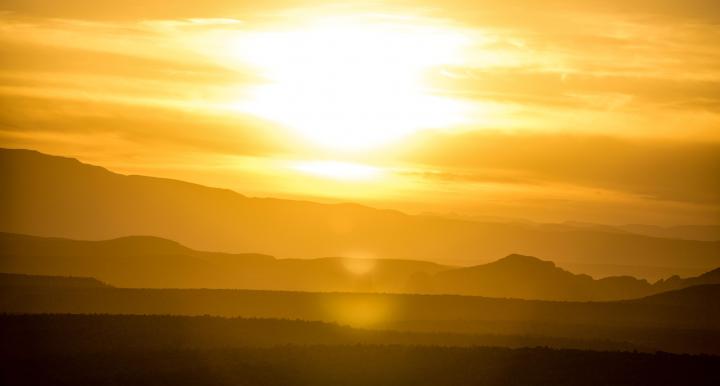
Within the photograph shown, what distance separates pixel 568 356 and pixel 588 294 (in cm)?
7404

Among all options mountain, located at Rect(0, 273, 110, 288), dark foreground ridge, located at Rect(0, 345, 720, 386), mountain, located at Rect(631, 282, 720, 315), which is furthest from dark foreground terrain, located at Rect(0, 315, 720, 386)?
mountain, located at Rect(631, 282, 720, 315)

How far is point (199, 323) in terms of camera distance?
50.9 metres

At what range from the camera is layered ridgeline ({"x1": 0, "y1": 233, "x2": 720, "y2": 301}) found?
114m

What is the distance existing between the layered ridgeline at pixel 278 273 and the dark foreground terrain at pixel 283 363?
53653 mm

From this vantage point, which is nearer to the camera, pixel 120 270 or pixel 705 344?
pixel 705 344

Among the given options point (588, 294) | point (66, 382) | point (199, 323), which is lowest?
point (66, 382)

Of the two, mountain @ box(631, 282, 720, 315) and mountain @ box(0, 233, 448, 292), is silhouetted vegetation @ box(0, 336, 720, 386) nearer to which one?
mountain @ box(631, 282, 720, 315)

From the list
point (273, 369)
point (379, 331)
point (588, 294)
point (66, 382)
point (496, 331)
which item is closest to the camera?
point (66, 382)

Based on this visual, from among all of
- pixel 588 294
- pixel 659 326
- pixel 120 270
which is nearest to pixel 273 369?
pixel 659 326

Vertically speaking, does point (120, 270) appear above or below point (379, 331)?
above

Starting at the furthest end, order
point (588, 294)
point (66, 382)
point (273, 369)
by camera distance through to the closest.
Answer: point (588, 294) < point (273, 369) < point (66, 382)

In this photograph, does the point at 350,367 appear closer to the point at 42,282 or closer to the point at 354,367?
the point at 354,367

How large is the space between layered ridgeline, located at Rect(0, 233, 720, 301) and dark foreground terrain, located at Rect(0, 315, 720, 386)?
176 feet

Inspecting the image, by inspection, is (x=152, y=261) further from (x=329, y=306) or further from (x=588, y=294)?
(x=329, y=306)
